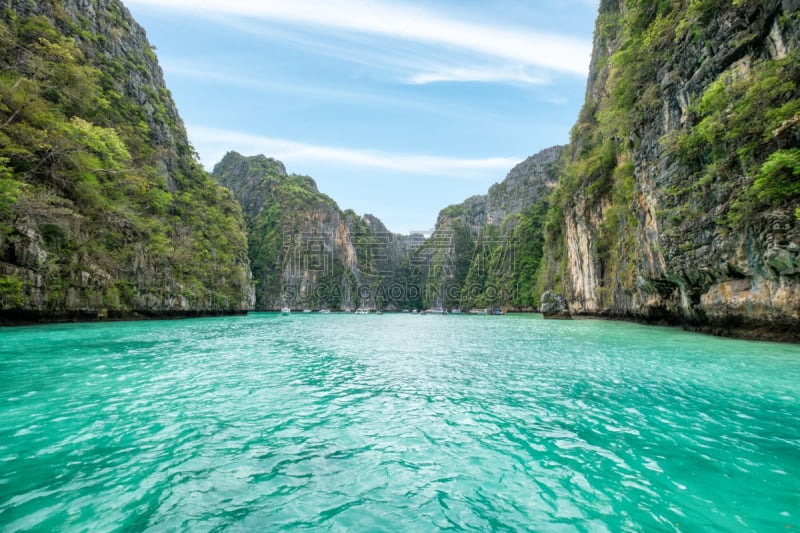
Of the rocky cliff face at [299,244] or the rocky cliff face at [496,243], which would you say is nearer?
the rocky cliff face at [496,243]

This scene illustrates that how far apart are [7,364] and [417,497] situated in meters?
11.9

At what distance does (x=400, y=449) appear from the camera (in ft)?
15.4

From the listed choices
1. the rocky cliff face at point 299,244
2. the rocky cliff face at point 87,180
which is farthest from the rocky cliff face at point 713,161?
the rocky cliff face at point 299,244

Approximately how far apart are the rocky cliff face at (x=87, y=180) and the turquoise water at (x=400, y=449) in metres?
13.9

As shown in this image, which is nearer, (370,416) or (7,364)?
(370,416)

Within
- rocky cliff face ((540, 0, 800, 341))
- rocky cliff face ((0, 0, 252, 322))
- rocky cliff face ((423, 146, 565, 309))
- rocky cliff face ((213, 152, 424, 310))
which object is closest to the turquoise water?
rocky cliff face ((540, 0, 800, 341))

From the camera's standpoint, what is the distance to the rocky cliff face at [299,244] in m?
96.4

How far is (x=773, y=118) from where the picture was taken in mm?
10984

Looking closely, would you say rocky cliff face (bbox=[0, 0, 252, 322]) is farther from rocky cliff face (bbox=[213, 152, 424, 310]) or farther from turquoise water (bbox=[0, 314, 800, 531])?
rocky cliff face (bbox=[213, 152, 424, 310])

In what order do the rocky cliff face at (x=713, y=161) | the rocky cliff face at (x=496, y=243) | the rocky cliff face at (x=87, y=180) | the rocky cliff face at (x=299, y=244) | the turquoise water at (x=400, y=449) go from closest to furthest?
the turquoise water at (x=400, y=449) → the rocky cliff face at (x=713, y=161) → the rocky cliff face at (x=87, y=180) → the rocky cliff face at (x=496, y=243) → the rocky cliff face at (x=299, y=244)

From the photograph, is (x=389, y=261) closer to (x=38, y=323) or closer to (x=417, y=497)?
(x=38, y=323)

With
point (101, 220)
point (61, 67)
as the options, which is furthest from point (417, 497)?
point (61, 67)

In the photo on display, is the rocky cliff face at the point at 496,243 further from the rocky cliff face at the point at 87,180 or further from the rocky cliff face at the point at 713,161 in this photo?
the rocky cliff face at the point at 87,180

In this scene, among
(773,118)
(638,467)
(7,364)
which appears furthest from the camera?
(773,118)
